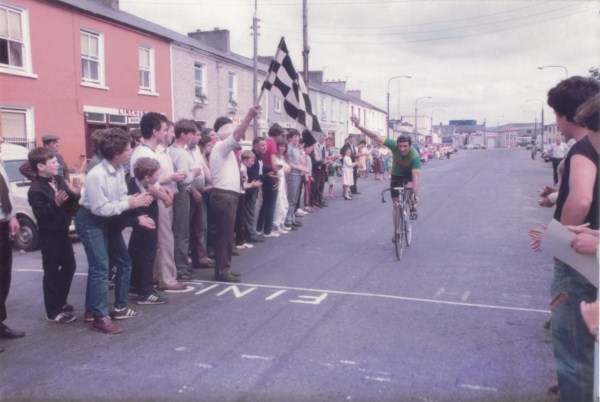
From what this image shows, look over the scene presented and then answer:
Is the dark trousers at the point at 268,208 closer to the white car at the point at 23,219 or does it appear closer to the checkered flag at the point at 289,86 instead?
the checkered flag at the point at 289,86

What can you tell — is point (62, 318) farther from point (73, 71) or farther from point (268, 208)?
point (73, 71)

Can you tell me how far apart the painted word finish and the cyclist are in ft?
9.57

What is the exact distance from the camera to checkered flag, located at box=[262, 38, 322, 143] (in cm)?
829

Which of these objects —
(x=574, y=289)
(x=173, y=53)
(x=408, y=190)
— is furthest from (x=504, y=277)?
(x=173, y=53)

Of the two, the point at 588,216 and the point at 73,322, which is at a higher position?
the point at 588,216

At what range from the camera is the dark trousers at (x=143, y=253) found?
19.1 ft

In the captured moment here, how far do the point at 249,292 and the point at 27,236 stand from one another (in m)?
5.12

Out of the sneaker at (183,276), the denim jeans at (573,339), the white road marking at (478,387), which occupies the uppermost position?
the denim jeans at (573,339)

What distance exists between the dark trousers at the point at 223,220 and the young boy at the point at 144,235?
2.91 feet

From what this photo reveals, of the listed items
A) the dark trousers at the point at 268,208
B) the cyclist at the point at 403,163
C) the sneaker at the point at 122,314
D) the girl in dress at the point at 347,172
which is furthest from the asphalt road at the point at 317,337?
the girl in dress at the point at 347,172

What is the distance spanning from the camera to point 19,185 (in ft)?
31.4

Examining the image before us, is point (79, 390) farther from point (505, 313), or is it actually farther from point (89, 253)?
point (505, 313)

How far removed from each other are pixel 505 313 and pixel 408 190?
145 inches

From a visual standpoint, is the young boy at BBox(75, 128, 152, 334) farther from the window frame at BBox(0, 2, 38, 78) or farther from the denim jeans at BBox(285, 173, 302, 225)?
the window frame at BBox(0, 2, 38, 78)
